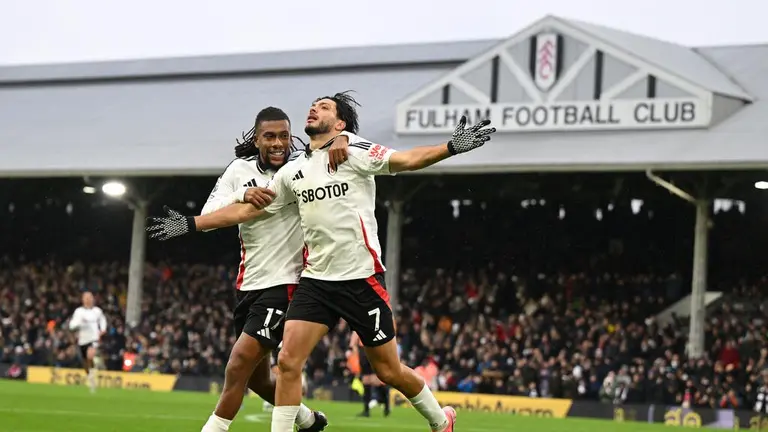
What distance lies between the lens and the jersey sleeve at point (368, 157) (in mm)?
9086

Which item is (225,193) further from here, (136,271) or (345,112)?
(136,271)

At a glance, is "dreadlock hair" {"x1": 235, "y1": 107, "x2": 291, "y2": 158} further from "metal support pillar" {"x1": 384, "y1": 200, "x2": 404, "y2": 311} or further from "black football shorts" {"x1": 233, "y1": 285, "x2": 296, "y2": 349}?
"metal support pillar" {"x1": 384, "y1": 200, "x2": 404, "y2": 311}

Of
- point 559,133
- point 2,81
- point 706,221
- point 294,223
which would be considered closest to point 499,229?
point 559,133

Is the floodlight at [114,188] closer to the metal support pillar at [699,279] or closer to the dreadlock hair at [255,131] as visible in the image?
the metal support pillar at [699,279]

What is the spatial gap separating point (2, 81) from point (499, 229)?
17307 mm

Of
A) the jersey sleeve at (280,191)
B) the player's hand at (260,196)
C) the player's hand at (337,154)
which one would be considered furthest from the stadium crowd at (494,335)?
the player's hand at (337,154)

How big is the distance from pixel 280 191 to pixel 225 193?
723mm

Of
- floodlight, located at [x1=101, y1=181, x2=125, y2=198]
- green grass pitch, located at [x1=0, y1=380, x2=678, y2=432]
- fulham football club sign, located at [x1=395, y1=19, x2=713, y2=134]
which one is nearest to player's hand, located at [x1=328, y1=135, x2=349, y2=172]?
green grass pitch, located at [x1=0, y1=380, x2=678, y2=432]

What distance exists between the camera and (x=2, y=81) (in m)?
43.5

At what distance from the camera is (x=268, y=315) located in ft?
32.4

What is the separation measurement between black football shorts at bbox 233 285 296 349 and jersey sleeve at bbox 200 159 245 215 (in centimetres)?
64

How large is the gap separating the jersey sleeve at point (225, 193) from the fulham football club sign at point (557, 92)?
18379 mm

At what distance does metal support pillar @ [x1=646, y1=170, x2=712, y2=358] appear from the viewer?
2658 centimetres

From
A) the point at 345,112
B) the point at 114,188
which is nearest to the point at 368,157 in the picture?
the point at 345,112
